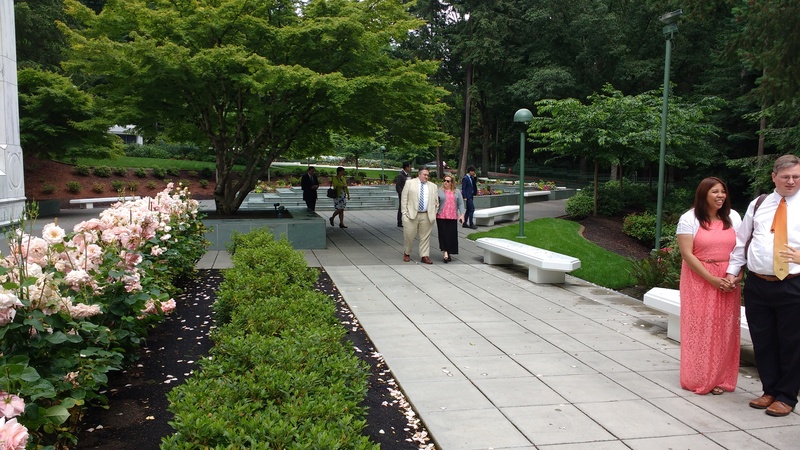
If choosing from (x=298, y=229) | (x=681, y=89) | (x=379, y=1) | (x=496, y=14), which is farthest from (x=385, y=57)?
(x=681, y=89)

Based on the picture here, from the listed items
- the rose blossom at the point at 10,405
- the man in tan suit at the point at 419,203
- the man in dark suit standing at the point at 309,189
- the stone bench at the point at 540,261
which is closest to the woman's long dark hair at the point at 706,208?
the stone bench at the point at 540,261

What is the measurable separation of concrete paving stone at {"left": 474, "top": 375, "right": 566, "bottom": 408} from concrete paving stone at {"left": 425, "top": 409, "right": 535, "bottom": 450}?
256 millimetres

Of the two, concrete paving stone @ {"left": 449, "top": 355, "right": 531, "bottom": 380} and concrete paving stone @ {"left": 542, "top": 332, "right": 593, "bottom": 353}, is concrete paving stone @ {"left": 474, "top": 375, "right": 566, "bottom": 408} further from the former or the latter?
concrete paving stone @ {"left": 542, "top": 332, "right": 593, "bottom": 353}

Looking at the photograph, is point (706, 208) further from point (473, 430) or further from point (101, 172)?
point (101, 172)

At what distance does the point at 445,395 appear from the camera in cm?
Answer: 480

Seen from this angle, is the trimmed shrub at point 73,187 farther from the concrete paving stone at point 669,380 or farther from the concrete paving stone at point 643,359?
the concrete paving stone at point 669,380

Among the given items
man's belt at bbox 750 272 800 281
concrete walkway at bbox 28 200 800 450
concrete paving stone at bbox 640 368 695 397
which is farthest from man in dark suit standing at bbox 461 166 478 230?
man's belt at bbox 750 272 800 281

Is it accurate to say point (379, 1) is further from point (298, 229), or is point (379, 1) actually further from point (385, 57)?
point (298, 229)

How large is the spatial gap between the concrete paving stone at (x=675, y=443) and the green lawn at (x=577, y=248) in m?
5.79

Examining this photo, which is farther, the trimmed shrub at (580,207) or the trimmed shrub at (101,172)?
the trimmed shrub at (101,172)

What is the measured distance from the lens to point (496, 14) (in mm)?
37094

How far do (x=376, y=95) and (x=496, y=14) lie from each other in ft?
87.9

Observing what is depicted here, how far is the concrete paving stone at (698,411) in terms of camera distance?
425 centimetres

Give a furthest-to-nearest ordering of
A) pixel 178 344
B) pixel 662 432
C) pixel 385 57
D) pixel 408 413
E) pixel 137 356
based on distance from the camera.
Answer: pixel 385 57, pixel 178 344, pixel 137 356, pixel 408 413, pixel 662 432
